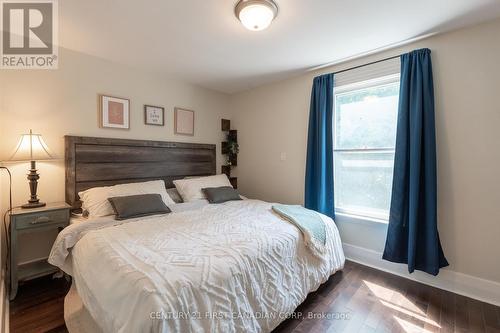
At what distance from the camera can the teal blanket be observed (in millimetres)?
1890

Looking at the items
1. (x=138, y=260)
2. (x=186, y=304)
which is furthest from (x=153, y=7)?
(x=186, y=304)

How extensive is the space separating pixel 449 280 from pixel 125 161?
3.61 m

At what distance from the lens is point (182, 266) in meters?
1.22

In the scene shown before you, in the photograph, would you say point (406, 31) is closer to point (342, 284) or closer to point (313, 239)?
point (313, 239)

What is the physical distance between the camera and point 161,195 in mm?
2541

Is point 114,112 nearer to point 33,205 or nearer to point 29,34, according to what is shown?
point 29,34

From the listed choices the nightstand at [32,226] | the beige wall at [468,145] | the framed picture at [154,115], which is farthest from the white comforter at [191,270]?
the framed picture at [154,115]

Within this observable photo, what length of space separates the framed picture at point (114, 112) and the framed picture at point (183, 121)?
0.66 m

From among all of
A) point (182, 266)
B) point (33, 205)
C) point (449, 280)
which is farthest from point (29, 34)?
point (449, 280)

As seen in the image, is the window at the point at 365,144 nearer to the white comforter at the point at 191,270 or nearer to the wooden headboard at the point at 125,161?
the white comforter at the point at 191,270

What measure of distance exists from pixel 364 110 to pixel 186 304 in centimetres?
266

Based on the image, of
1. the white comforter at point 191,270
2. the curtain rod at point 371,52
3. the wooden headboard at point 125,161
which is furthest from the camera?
the wooden headboard at point 125,161

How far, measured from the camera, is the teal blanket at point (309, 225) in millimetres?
1890

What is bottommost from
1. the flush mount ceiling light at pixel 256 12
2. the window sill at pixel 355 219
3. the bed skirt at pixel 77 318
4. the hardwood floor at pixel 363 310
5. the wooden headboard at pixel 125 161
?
the hardwood floor at pixel 363 310
